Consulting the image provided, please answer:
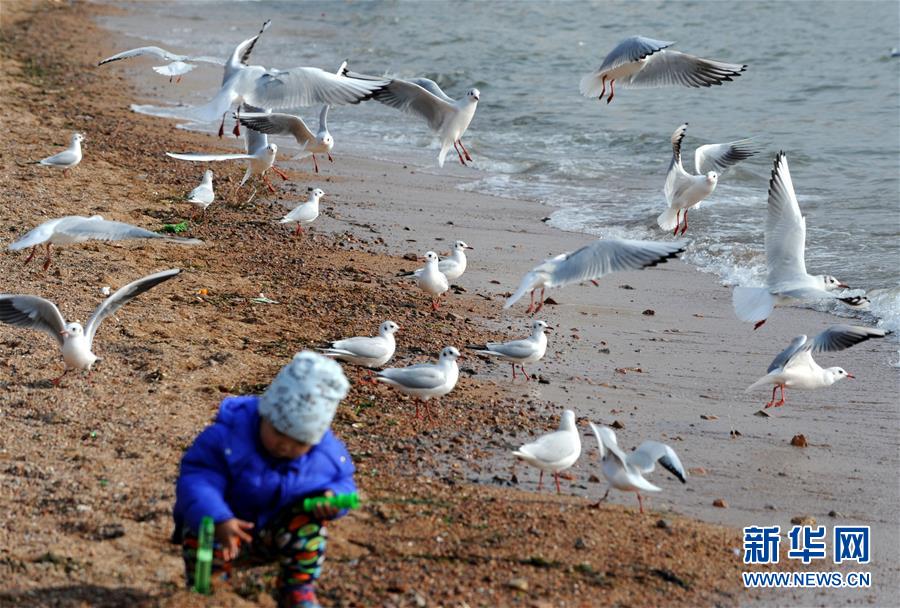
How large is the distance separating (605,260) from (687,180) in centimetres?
263

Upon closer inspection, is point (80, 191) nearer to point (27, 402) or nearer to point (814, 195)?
point (27, 402)

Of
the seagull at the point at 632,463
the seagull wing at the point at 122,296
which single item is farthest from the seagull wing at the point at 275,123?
the seagull at the point at 632,463

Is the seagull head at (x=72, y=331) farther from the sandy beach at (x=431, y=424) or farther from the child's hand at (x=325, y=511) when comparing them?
the child's hand at (x=325, y=511)

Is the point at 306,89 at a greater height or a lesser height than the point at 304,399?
greater

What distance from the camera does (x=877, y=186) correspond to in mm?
12750

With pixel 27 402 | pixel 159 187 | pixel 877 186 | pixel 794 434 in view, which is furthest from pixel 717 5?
pixel 27 402

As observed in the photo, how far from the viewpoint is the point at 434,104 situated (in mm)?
10109

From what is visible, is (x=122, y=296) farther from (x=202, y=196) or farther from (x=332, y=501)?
(x=202, y=196)

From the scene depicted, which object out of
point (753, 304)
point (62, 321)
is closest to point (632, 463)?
point (753, 304)

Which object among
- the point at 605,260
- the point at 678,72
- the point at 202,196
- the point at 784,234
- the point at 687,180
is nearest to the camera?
the point at 605,260

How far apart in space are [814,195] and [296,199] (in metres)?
5.83

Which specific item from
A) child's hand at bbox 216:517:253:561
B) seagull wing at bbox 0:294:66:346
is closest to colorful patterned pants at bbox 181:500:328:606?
child's hand at bbox 216:517:253:561

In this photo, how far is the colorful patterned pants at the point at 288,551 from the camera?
324 centimetres

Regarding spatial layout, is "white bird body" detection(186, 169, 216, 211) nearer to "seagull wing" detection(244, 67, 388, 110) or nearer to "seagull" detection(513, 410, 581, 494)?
"seagull wing" detection(244, 67, 388, 110)
